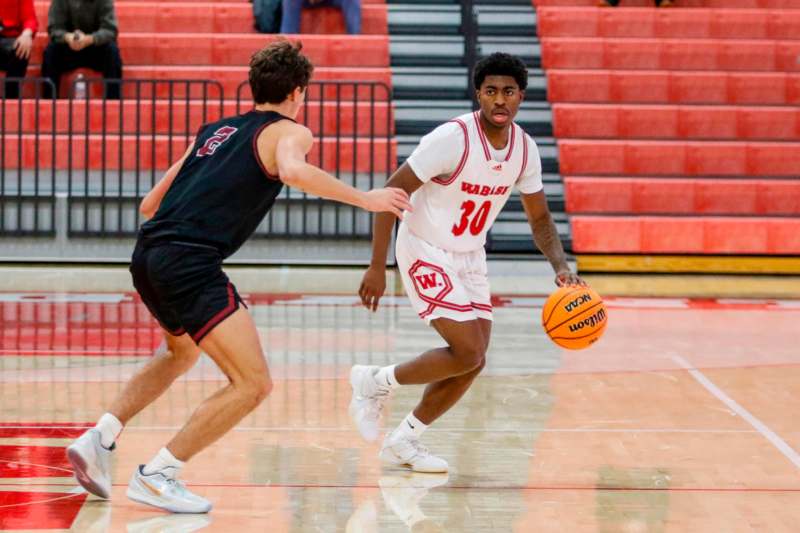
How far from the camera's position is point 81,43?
14250 millimetres

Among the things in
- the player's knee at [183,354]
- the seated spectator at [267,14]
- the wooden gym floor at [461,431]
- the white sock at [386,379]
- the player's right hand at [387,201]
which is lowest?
the wooden gym floor at [461,431]

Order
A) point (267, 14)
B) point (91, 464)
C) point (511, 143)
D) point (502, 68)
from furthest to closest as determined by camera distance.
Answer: point (267, 14), point (511, 143), point (502, 68), point (91, 464)

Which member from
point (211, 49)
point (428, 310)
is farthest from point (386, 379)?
point (211, 49)

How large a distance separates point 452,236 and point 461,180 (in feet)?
0.77

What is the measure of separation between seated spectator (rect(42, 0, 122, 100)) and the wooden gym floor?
4534 mm

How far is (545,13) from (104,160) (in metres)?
5.38

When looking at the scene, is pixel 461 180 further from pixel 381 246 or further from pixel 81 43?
pixel 81 43

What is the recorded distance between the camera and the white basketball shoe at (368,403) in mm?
6008

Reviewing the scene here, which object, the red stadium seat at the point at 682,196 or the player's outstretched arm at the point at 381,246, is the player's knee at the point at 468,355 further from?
the red stadium seat at the point at 682,196

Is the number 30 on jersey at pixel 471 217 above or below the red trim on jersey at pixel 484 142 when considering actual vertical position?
below

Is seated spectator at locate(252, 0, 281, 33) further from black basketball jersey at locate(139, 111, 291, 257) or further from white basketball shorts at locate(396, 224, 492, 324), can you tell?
black basketball jersey at locate(139, 111, 291, 257)

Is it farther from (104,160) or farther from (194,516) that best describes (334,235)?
(194,516)

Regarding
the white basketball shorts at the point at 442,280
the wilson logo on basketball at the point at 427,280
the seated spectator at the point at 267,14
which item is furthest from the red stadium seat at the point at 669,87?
the wilson logo on basketball at the point at 427,280

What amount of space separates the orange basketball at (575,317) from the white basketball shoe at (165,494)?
178 cm
